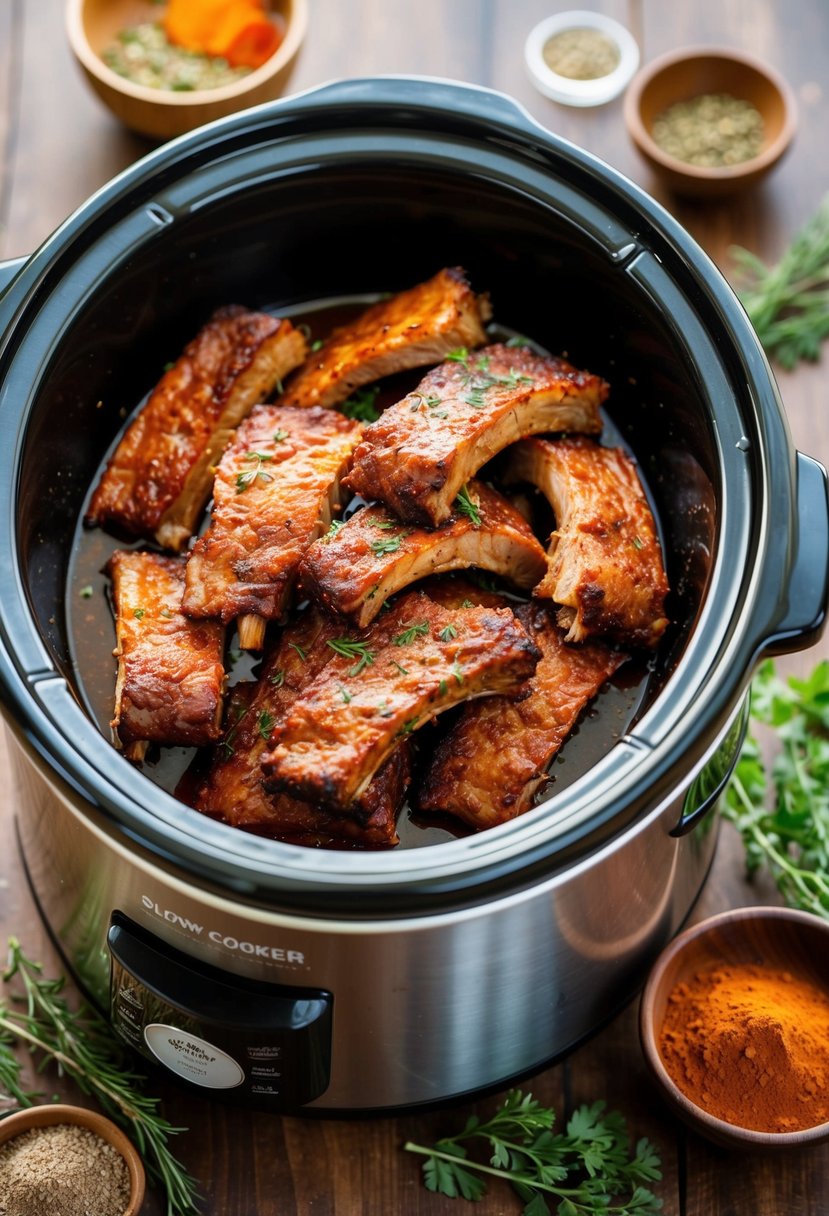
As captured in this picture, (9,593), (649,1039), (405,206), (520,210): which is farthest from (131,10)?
(649,1039)

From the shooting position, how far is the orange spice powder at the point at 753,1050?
8.45 ft

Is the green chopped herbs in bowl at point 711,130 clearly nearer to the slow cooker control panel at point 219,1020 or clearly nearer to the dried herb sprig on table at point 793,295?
the dried herb sprig on table at point 793,295

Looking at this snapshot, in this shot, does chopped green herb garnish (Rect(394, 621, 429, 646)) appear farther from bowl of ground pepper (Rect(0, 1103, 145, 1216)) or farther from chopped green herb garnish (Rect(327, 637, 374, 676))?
bowl of ground pepper (Rect(0, 1103, 145, 1216))

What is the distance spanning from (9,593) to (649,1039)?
1382mm

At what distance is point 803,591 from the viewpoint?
2164 millimetres

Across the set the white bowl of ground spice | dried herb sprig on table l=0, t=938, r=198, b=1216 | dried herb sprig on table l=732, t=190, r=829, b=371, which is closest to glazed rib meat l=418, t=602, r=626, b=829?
dried herb sprig on table l=0, t=938, r=198, b=1216

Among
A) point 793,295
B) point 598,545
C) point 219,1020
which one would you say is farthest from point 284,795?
point 793,295

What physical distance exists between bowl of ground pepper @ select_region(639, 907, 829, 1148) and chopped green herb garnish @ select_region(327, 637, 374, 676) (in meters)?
0.86

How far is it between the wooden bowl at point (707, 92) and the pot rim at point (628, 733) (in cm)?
111

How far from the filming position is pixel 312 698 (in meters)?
2.28

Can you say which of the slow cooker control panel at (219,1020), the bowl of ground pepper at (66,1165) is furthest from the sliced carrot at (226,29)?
the bowl of ground pepper at (66,1165)

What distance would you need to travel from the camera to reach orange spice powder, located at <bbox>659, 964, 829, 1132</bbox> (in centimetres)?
258

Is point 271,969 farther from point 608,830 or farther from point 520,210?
point 520,210

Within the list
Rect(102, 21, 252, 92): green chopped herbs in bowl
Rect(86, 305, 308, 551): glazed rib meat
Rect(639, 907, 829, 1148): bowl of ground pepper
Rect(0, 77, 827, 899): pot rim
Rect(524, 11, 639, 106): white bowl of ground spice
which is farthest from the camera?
Rect(524, 11, 639, 106): white bowl of ground spice
